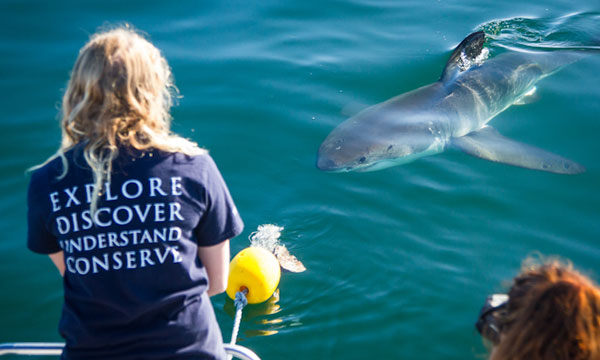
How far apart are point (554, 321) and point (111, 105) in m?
1.77

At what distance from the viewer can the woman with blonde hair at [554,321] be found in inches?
67.0

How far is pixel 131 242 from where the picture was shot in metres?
2.16

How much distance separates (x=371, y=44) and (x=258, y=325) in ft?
17.0

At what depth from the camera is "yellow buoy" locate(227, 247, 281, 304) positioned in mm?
3795

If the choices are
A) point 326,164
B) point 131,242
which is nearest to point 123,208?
point 131,242

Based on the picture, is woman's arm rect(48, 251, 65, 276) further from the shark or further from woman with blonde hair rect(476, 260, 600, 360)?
the shark

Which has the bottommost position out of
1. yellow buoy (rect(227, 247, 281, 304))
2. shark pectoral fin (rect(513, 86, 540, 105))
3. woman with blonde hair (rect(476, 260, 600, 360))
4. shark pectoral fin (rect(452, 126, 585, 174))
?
yellow buoy (rect(227, 247, 281, 304))

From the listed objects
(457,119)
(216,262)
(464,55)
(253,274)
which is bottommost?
(253,274)

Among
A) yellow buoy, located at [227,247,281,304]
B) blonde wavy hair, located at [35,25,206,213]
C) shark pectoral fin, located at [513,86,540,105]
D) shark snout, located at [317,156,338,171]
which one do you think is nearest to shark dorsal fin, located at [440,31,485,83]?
shark pectoral fin, located at [513,86,540,105]

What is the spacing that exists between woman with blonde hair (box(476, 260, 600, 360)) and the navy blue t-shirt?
1.20 meters

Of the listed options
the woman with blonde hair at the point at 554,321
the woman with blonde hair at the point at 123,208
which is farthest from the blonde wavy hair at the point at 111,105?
the woman with blonde hair at the point at 554,321

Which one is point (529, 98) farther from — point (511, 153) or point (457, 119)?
point (511, 153)

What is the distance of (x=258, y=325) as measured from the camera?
3998 millimetres

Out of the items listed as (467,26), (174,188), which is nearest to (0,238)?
(174,188)
